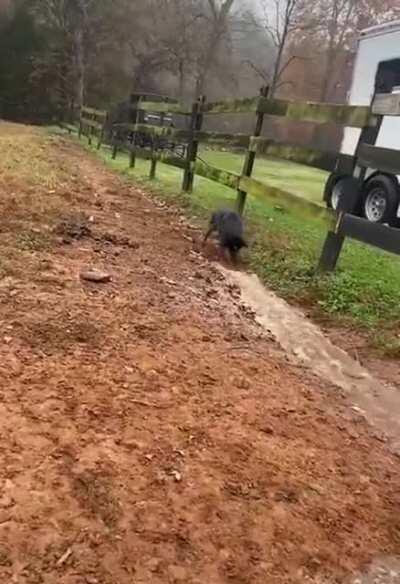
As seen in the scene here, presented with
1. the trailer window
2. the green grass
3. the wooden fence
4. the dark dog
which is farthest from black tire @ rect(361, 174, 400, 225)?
the dark dog

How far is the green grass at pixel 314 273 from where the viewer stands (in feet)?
13.8

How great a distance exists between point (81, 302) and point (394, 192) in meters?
6.11

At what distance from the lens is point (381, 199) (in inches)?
340

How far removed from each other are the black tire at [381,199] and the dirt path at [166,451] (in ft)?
16.8

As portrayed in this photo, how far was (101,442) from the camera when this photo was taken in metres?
2.25

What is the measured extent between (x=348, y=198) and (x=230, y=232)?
1078mm

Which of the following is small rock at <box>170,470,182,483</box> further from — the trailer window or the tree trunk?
the tree trunk

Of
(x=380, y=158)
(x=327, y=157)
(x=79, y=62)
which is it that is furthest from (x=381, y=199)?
(x=79, y=62)

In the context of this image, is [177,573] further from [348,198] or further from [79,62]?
[79,62]

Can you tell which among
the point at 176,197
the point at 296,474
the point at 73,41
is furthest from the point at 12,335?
the point at 73,41

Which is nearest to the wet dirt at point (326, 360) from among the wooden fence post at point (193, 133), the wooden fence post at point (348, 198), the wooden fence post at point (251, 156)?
the wooden fence post at point (348, 198)

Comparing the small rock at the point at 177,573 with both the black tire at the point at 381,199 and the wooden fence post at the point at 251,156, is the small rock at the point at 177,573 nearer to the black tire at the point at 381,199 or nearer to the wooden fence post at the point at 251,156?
Result: the wooden fence post at the point at 251,156

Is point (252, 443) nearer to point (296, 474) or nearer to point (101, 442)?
point (296, 474)

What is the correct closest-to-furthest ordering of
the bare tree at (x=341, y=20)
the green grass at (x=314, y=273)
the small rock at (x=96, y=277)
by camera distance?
1. the small rock at (x=96, y=277)
2. the green grass at (x=314, y=273)
3. the bare tree at (x=341, y=20)
